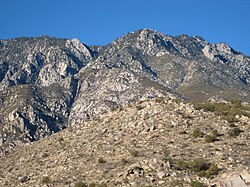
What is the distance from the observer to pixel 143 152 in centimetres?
4078

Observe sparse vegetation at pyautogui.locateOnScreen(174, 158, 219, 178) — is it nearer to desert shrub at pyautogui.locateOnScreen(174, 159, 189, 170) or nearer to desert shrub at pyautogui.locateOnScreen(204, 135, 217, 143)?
desert shrub at pyautogui.locateOnScreen(174, 159, 189, 170)

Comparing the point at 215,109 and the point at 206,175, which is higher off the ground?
the point at 215,109

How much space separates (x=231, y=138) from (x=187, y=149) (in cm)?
479

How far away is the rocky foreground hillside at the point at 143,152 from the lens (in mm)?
34812

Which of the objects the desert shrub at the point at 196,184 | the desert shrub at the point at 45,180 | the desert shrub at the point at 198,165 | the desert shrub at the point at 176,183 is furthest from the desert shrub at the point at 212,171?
the desert shrub at the point at 45,180

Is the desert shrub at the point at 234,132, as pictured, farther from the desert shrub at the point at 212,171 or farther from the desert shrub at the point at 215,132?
the desert shrub at the point at 212,171

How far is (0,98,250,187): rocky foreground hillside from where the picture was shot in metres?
34.8

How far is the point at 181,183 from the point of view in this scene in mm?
33281

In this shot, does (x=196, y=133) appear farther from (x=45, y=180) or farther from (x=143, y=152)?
(x=45, y=180)

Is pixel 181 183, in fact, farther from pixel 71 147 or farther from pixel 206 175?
pixel 71 147

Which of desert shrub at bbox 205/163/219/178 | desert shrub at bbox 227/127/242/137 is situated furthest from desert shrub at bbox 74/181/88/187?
desert shrub at bbox 227/127/242/137

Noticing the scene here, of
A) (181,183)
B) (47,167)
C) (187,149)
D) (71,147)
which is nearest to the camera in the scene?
(181,183)

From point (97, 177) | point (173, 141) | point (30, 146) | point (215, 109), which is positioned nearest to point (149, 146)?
point (173, 141)

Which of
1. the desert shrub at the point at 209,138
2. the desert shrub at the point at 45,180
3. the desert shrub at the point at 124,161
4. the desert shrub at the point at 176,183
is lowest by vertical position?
the desert shrub at the point at 176,183
